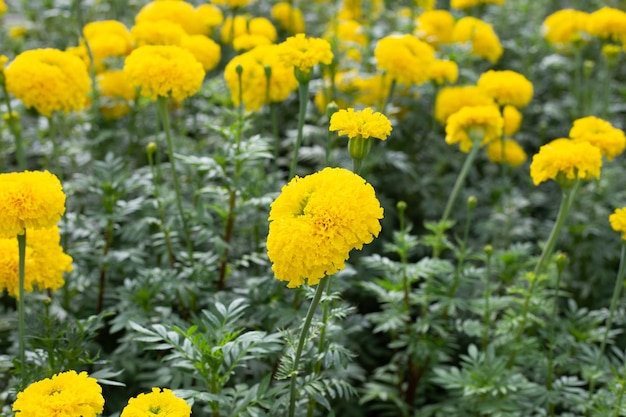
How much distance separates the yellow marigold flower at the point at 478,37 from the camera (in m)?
3.78

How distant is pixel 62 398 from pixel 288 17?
3.57 m

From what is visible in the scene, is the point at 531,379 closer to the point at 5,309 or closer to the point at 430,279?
the point at 430,279

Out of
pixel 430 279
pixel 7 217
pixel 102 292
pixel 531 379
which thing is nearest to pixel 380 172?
pixel 430 279

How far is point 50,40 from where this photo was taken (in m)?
4.80

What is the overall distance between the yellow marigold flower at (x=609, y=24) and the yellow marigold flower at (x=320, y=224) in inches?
106

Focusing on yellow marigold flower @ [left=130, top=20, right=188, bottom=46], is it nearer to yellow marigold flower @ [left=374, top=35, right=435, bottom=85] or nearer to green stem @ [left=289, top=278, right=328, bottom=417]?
yellow marigold flower @ [left=374, top=35, right=435, bottom=85]

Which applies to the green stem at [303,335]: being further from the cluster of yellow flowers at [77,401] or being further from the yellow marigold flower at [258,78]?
the yellow marigold flower at [258,78]

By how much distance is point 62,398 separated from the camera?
1488mm

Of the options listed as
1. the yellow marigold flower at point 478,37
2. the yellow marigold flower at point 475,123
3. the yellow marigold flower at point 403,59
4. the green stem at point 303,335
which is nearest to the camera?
the green stem at point 303,335

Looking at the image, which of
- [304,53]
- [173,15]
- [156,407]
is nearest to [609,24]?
[304,53]

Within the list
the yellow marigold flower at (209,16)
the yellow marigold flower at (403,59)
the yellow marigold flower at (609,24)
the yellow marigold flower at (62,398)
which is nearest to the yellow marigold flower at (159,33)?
the yellow marigold flower at (209,16)

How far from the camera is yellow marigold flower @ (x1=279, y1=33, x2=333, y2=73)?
90.5 inches

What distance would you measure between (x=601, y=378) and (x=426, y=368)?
73 cm

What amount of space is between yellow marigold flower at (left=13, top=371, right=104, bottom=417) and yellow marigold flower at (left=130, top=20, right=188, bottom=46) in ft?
6.27
